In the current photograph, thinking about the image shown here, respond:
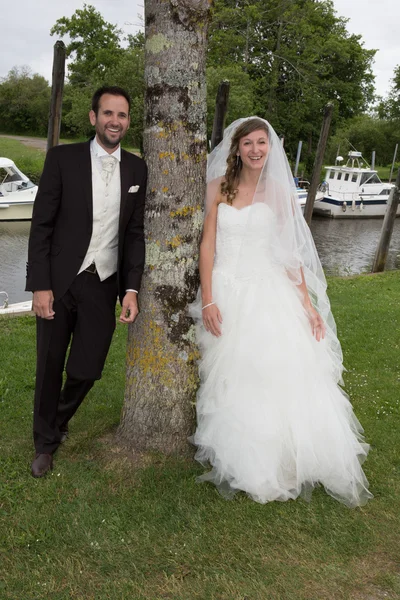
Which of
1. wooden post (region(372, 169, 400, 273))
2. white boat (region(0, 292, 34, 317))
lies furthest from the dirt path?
white boat (region(0, 292, 34, 317))

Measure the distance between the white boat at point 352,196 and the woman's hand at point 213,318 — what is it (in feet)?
95.2

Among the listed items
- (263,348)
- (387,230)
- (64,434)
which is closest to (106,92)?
(263,348)

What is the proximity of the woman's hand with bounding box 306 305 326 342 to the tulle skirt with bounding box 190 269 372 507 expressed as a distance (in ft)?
0.19

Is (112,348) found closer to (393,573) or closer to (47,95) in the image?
(393,573)

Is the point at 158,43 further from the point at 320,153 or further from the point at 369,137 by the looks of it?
the point at 369,137

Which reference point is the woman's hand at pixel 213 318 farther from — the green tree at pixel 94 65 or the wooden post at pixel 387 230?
the green tree at pixel 94 65

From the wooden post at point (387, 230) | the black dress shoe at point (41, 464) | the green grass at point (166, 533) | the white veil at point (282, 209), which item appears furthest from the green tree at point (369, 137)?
the black dress shoe at point (41, 464)

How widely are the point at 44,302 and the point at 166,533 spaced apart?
1633 mm

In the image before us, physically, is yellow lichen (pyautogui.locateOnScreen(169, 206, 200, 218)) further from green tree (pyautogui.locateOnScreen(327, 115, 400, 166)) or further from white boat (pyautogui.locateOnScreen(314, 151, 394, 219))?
green tree (pyautogui.locateOnScreen(327, 115, 400, 166))

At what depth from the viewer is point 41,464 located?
3928mm

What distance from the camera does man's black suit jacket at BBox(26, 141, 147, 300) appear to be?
3.68 m

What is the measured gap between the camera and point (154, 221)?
3.88 m

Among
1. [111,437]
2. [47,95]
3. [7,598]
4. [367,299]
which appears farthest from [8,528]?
[47,95]

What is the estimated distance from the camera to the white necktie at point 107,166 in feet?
12.4
